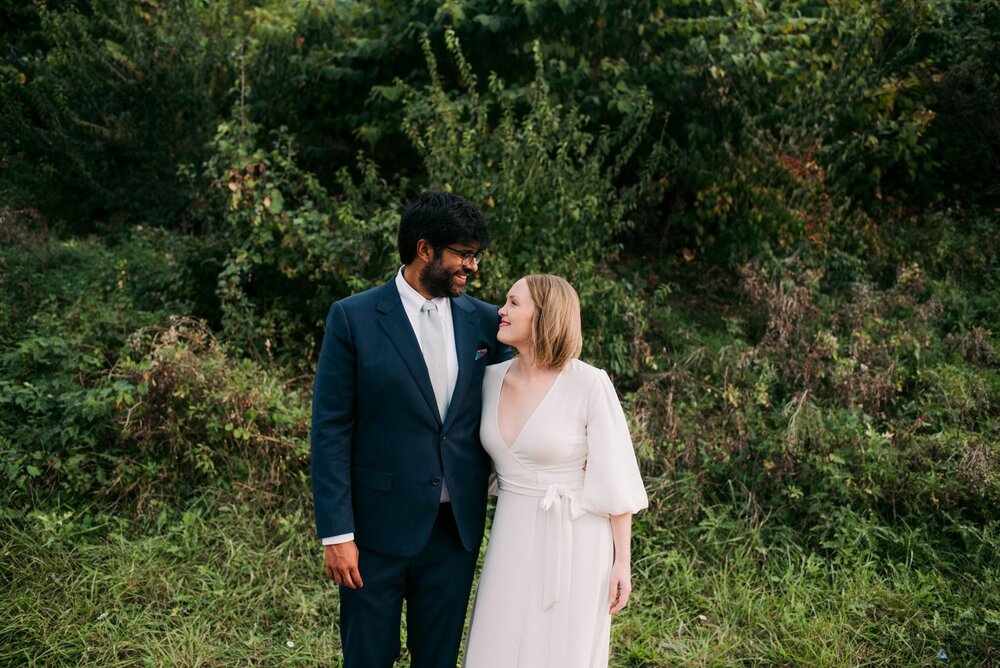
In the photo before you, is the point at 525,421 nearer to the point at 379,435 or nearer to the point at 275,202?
the point at 379,435

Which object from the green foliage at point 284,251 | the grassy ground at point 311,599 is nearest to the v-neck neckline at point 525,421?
the grassy ground at point 311,599

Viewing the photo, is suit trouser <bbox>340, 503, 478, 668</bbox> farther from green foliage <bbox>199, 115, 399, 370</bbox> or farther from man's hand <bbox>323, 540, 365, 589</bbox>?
green foliage <bbox>199, 115, 399, 370</bbox>

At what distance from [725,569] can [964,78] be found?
5.55m

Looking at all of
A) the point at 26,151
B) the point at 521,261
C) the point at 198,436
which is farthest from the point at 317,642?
the point at 26,151

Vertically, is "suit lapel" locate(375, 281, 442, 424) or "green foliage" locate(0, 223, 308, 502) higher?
"suit lapel" locate(375, 281, 442, 424)

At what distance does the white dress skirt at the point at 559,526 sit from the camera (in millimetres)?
2559

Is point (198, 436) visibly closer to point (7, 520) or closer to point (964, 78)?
point (7, 520)

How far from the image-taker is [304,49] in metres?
8.09

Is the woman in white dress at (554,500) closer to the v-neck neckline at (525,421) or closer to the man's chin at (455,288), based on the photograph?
the v-neck neckline at (525,421)

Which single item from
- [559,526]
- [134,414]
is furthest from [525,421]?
[134,414]

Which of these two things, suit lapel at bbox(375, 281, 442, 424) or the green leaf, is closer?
suit lapel at bbox(375, 281, 442, 424)

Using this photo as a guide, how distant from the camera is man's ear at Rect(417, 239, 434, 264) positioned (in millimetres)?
2580

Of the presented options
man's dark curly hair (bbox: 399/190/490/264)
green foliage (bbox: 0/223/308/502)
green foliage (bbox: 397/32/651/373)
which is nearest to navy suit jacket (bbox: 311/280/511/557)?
man's dark curly hair (bbox: 399/190/490/264)

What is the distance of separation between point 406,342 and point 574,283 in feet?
9.61
